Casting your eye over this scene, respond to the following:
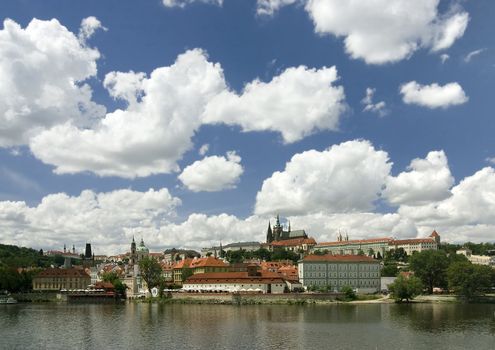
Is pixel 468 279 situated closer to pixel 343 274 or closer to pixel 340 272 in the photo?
pixel 343 274

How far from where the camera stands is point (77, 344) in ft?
156

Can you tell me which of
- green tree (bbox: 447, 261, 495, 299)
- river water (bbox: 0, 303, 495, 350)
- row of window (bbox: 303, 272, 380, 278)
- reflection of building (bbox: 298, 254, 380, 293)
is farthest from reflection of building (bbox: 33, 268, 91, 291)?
Answer: green tree (bbox: 447, 261, 495, 299)

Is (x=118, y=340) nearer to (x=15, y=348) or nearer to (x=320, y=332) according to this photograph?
(x=15, y=348)

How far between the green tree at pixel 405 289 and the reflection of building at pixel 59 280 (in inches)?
3235

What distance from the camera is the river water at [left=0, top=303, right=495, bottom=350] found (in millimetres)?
46781

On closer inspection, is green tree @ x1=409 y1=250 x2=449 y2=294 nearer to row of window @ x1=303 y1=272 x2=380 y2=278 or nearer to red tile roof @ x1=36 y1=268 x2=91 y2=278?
row of window @ x1=303 y1=272 x2=380 y2=278

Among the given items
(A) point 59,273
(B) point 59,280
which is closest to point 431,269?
(B) point 59,280

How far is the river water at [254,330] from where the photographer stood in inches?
1842

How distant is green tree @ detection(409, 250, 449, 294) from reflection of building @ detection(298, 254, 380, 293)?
947 cm

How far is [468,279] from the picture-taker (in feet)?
336

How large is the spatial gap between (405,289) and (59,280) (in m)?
86.1

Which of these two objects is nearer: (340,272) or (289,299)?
(289,299)

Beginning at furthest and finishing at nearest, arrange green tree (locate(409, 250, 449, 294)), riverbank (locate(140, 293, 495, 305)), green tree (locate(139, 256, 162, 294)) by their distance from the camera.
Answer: green tree (locate(409, 250, 449, 294)) < green tree (locate(139, 256, 162, 294)) < riverbank (locate(140, 293, 495, 305))

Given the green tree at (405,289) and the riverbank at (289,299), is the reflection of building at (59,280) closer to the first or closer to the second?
the riverbank at (289,299)
